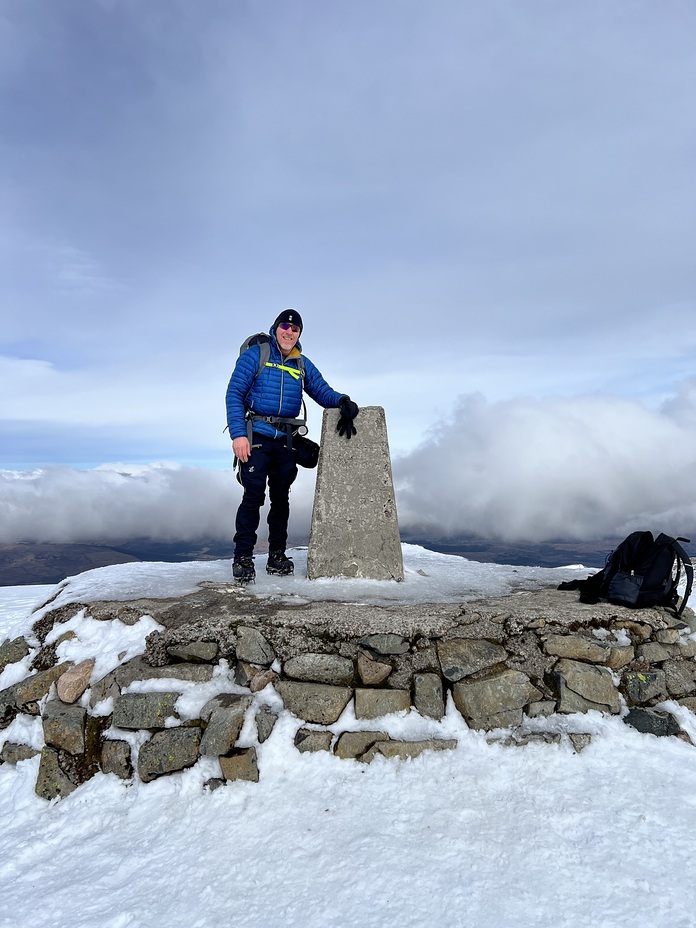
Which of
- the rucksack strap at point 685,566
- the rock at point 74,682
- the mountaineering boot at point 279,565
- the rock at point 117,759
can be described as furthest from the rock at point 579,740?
the rock at point 74,682

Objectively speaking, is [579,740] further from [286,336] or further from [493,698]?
[286,336]

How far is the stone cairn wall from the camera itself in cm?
470

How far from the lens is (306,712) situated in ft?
15.6

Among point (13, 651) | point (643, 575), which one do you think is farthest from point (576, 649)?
point (13, 651)

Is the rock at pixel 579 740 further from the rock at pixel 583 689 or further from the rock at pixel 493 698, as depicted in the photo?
the rock at pixel 493 698

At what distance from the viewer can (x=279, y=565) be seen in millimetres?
7680

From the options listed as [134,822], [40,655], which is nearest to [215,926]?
[134,822]

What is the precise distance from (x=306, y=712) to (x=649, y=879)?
9.00ft

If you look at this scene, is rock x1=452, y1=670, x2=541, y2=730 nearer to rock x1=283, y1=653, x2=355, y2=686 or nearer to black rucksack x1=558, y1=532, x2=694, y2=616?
rock x1=283, y1=653, x2=355, y2=686

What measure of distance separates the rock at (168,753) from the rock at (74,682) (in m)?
1.03

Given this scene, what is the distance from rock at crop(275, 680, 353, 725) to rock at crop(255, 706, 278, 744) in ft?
0.57

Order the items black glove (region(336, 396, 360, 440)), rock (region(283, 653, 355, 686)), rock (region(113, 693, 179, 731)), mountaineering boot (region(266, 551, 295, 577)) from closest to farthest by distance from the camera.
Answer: rock (region(113, 693, 179, 731)) < rock (region(283, 653, 355, 686)) < black glove (region(336, 396, 360, 440)) < mountaineering boot (region(266, 551, 295, 577))

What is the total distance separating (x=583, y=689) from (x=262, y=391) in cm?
519

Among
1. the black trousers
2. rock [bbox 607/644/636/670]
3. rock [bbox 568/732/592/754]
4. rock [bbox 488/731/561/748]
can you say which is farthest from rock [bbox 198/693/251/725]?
rock [bbox 607/644/636/670]
